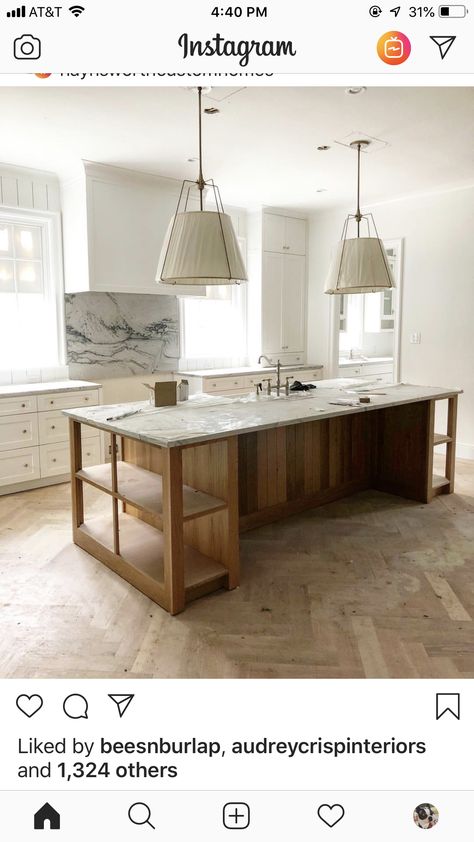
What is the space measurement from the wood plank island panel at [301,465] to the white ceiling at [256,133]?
72.0 inches

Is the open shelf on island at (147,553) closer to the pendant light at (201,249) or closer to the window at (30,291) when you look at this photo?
the pendant light at (201,249)

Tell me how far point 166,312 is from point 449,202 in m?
2.73

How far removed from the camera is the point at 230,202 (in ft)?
17.9

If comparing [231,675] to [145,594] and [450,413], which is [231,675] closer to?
[145,594]

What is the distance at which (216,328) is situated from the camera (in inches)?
228

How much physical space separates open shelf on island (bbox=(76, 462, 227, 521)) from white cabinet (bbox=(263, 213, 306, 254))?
11.3 ft

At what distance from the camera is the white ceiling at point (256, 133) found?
2982 mm

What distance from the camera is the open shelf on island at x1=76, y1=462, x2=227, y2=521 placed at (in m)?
2.39
